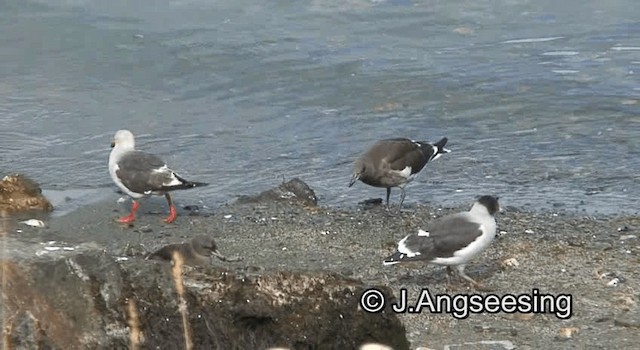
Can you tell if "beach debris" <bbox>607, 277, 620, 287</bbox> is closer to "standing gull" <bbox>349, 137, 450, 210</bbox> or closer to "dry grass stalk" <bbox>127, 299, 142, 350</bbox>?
"standing gull" <bbox>349, 137, 450, 210</bbox>

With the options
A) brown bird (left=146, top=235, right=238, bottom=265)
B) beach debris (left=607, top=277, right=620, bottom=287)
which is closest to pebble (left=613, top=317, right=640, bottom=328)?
beach debris (left=607, top=277, right=620, bottom=287)

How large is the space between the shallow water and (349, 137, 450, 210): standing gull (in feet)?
1.71

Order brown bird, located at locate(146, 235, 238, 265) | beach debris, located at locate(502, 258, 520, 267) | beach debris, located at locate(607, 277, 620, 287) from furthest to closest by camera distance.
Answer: beach debris, located at locate(502, 258, 520, 267)
brown bird, located at locate(146, 235, 238, 265)
beach debris, located at locate(607, 277, 620, 287)

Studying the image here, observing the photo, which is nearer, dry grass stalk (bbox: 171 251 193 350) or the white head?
dry grass stalk (bbox: 171 251 193 350)

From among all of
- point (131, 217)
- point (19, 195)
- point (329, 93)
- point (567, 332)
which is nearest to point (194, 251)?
point (131, 217)

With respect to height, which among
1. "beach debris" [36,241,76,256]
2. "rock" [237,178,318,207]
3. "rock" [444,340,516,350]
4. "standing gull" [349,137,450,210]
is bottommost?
"rock" [237,178,318,207]

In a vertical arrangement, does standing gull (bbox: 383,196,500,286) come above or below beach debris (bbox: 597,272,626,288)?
above

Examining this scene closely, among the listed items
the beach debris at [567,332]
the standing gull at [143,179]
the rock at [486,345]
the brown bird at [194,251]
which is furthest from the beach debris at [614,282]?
the standing gull at [143,179]

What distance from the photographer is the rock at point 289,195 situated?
423 inches

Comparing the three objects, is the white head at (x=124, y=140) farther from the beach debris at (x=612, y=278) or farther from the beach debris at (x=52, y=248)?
the beach debris at (x=52, y=248)

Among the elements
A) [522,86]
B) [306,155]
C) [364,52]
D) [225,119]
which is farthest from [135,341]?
[364,52]

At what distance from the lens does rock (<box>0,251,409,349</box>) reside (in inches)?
203

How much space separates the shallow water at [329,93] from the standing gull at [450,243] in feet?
10.3

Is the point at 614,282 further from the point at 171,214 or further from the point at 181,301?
the point at 171,214
